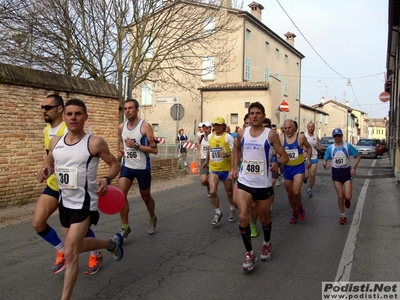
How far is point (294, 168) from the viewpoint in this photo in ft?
24.9

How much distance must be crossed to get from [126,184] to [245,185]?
1894mm

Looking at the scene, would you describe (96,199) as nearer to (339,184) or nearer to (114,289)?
(114,289)

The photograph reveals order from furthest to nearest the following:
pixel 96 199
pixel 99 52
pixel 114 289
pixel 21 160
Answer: pixel 99 52 → pixel 21 160 → pixel 114 289 → pixel 96 199

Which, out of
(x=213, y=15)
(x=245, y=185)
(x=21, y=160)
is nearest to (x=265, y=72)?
(x=213, y=15)

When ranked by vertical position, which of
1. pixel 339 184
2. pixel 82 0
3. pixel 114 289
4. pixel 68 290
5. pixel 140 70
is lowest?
pixel 114 289

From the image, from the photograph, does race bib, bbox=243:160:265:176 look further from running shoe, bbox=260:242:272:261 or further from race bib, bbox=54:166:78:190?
race bib, bbox=54:166:78:190

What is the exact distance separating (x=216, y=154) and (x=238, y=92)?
24680mm

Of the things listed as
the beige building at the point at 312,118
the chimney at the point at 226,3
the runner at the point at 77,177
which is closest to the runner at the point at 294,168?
the runner at the point at 77,177

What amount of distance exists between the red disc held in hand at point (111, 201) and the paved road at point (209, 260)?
2.81 ft

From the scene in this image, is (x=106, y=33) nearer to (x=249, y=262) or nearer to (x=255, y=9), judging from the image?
(x=249, y=262)

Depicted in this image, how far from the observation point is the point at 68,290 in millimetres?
3596

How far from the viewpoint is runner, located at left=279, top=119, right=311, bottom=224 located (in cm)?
749

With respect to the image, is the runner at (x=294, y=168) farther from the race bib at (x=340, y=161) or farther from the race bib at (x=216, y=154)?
the race bib at (x=216, y=154)

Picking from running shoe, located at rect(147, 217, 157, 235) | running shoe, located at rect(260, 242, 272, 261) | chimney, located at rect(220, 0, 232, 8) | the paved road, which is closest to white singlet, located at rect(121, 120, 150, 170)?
running shoe, located at rect(147, 217, 157, 235)
